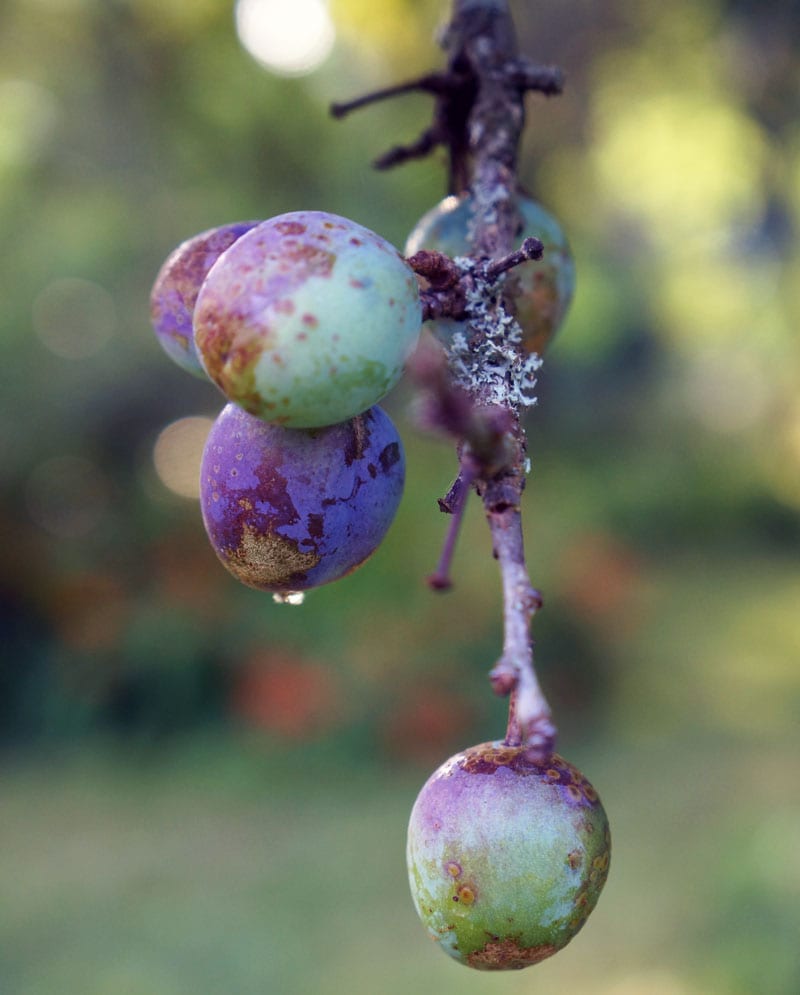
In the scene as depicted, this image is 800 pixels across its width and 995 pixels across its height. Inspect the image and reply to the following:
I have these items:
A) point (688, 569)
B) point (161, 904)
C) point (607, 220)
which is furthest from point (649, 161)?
point (161, 904)

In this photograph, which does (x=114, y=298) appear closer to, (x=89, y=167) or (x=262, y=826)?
(x=89, y=167)

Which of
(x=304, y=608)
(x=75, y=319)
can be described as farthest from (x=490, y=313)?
(x=304, y=608)

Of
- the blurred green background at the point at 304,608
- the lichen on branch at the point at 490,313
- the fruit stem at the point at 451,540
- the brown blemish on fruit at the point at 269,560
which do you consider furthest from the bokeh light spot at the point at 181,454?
the fruit stem at the point at 451,540

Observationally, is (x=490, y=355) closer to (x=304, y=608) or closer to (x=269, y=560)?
(x=269, y=560)

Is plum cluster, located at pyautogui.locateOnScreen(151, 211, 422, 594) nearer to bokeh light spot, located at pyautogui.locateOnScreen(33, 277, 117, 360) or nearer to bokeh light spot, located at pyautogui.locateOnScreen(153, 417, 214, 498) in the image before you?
bokeh light spot, located at pyautogui.locateOnScreen(33, 277, 117, 360)

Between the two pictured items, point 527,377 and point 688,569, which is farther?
point 688,569

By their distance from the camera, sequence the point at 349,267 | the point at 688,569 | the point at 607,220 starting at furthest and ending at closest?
the point at 688,569 < the point at 607,220 < the point at 349,267
